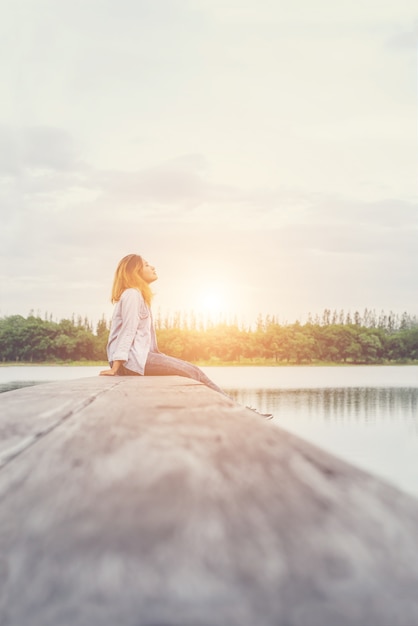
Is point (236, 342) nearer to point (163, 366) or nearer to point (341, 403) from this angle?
point (341, 403)

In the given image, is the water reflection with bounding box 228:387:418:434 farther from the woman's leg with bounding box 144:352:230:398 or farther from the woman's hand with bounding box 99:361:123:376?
the woman's hand with bounding box 99:361:123:376

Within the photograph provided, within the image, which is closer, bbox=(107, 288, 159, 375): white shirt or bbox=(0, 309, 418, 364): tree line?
→ bbox=(107, 288, 159, 375): white shirt

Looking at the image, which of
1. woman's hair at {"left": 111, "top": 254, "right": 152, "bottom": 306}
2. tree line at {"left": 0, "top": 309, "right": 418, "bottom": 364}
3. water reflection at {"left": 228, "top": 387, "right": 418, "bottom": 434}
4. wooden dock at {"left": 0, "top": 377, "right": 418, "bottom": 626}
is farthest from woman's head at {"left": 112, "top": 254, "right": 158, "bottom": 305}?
tree line at {"left": 0, "top": 309, "right": 418, "bottom": 364}

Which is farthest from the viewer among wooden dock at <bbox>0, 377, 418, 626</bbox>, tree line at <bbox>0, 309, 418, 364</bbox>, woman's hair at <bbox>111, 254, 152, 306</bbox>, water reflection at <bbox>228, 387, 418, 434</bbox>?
tree line at <bbox>0, 309, 418, 364</bbox>

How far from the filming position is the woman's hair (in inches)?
166

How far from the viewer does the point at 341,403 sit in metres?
22.6

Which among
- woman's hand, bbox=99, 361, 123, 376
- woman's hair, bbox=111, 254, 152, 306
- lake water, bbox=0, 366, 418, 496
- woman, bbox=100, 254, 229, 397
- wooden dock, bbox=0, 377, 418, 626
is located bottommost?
lake water, bbox=0, 366, 418, 496

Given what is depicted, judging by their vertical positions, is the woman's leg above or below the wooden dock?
above

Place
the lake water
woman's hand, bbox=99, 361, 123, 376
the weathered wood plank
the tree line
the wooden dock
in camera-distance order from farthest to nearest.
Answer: the tree line, the lake water, woman's hand, bbox=99, 361, 123, 376, the weathered wood plank, the wooden dock

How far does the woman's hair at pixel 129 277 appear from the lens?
13.8ft

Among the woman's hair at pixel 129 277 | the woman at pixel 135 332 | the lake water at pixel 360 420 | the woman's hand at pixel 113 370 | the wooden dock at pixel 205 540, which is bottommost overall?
the lake water at pixel 360 420

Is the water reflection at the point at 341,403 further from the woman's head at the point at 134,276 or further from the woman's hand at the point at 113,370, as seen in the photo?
the woman's hand at the point at 113,370

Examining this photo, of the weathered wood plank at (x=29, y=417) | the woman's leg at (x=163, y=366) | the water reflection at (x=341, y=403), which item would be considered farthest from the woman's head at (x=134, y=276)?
the water reflection at (x=341, y=403)

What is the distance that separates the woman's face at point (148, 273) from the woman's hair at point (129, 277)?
0.02m
